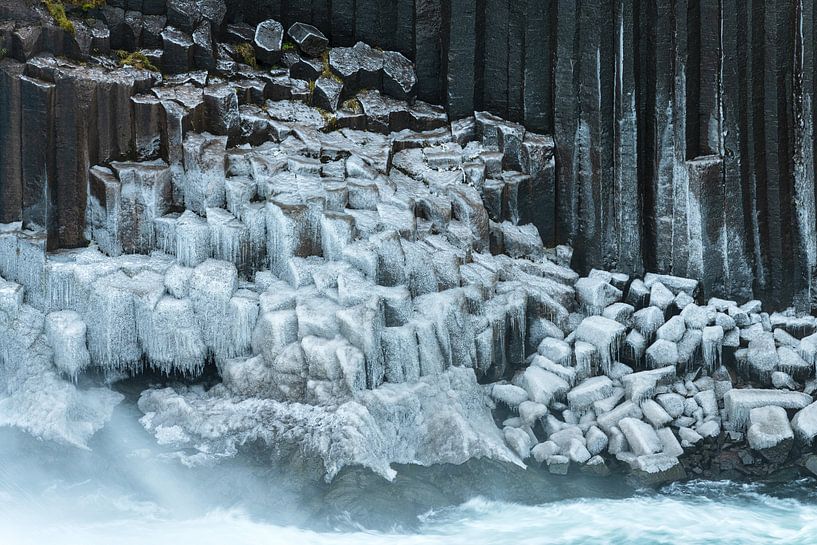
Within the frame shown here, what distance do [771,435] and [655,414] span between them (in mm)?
1106

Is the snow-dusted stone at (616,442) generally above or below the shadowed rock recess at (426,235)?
below

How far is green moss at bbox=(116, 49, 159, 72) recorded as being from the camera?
11537 mm

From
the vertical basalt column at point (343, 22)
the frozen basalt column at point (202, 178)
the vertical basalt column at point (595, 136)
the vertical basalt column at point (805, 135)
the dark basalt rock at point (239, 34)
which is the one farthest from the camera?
the vertical basalt column at point (343, 22)

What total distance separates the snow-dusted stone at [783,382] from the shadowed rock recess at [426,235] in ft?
0.42

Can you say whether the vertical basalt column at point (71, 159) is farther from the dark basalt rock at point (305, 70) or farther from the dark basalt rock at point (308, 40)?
the dark basalt rock at point (308, 40)

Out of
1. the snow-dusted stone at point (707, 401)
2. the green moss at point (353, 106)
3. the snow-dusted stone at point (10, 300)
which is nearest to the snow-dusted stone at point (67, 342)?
the snow-dusted stone at point (10, 300)

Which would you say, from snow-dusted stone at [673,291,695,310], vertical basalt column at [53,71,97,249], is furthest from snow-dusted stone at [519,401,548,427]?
vertical basalt column at [53,71,97,249]

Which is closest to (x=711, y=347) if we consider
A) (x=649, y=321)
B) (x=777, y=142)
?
(x=649, y=321)

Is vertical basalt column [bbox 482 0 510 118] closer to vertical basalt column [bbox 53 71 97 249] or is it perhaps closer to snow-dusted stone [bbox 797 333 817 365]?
snow-dusted stone [bbox 797 333 817 365]

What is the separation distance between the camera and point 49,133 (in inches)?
410

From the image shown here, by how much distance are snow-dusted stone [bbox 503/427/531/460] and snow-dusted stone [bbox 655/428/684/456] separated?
1300mm

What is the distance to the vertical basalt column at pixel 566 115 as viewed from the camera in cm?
1188

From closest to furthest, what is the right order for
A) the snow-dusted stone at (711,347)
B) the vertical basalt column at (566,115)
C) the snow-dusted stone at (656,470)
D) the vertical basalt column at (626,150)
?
the snow-dusted stone at (656,470)
the snow-dusted stone at (711,347)
the vertical basalt column at (626,150)
the vertical basalt column at (566,115)

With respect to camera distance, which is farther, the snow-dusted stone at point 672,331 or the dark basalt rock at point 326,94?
the dark basalt rock at point 326,94
